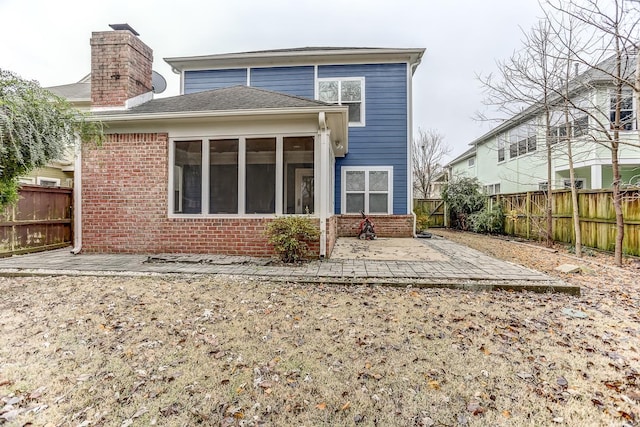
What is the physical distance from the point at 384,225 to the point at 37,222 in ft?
31.2

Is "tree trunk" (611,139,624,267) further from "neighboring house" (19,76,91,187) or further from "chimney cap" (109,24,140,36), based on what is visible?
"neighboring house" (19,76,91,187)

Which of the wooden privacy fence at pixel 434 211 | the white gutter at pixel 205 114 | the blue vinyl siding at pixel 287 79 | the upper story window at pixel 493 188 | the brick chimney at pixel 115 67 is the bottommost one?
the wooden privacy fence at pixel 434 211

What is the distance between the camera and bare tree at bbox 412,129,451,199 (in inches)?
1050

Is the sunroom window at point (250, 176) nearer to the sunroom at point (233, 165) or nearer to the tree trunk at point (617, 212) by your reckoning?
the sunroom at point (233, 165)

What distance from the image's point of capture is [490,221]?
13141mm

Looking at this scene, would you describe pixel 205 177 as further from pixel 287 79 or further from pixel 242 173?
pixel 287 79

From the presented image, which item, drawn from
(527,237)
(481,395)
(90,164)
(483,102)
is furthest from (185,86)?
(527,237)

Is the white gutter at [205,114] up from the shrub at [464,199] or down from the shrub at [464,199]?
up

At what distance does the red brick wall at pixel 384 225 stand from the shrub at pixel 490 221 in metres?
4.63

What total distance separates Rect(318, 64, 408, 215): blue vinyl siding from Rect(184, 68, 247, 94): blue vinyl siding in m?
3.43

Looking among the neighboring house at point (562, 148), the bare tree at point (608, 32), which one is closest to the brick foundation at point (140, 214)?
the bare tree at point (608, 32)

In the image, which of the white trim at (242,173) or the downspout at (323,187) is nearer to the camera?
the downspout at (323,187)

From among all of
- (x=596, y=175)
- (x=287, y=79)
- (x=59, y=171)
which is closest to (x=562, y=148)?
(x=596, y=175)

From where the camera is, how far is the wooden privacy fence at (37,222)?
6820 millimetres
